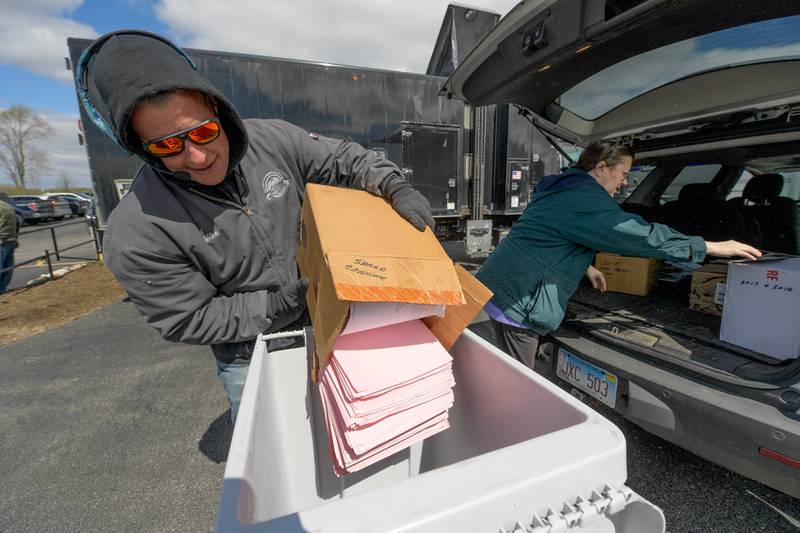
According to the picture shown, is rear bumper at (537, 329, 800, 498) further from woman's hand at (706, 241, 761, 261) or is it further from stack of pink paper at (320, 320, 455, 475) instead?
stack of pink paper at (320, 320, 455, 475)

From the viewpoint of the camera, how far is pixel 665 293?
3.20 metres

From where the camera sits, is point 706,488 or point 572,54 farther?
point 706,488

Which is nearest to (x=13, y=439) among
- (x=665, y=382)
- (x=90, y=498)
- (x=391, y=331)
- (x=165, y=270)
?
(x=90, y=498)

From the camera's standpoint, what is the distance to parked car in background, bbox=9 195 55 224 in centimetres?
1909

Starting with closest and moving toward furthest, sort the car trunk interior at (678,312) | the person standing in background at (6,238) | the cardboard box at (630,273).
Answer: the car trunk interior at (678,312) → the cardboard box at (630,273) → the person standing in background at (6,238)

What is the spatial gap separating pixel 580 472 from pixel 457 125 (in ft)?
18.7

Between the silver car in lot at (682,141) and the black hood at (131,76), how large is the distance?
1224 millimetres

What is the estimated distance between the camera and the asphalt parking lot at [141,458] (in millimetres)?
1778

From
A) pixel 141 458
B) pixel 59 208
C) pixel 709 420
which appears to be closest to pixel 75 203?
pixel 59 208

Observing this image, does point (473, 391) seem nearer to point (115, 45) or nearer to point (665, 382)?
point (665, 382)

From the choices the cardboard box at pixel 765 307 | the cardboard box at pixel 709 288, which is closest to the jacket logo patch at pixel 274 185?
the cardboard box at pixel 765 307

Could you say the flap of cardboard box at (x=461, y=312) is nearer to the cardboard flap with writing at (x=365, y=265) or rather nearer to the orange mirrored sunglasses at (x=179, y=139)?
the cardboard flap with writing at (x=365, y=265)

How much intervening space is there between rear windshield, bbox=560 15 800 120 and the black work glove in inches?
50.5

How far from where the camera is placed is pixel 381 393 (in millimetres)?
940
